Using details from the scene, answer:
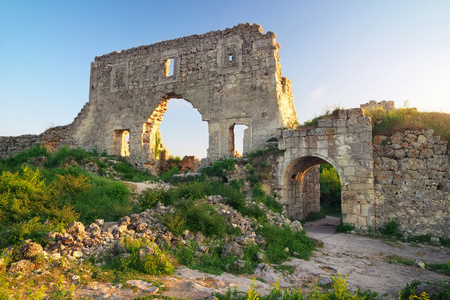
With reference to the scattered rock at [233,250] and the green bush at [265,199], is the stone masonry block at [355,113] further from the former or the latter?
the scattered rock at [233,250]

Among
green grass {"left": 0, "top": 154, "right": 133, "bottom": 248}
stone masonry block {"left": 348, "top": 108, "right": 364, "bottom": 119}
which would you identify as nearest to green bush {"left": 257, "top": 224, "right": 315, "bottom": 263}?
green grass {"left": 0, "top": 154, "right": 133, "bottom": 248}

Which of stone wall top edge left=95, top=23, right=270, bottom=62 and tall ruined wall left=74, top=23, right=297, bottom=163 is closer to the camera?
tall ruined wall left=74, top=23, right=297, bottom=163

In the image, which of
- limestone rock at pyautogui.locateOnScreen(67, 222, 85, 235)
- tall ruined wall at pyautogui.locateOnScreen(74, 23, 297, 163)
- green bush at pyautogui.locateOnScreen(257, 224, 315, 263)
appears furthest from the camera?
tall ruined wall at pyautogui.locateOnScreen(74, 23, 297, 163)

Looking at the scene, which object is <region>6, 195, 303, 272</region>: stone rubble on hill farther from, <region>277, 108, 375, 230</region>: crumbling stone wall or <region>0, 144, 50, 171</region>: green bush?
<region>0, 144, 50, 171</region>: green bush

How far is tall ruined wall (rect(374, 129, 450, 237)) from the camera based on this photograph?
367 inches

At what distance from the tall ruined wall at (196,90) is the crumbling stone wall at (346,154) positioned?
1.96m

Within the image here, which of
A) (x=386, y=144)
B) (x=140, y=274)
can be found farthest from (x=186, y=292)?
(x=386, y=144)

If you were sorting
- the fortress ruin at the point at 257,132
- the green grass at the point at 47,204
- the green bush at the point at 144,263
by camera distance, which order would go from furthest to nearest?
the fortress ruin at the point at 257,132, the green grass at the point at 47,204, the green bush at the point at 144,263

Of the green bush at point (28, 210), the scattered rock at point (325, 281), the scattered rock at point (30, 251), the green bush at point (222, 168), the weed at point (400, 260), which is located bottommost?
the weed at point (400, 260)

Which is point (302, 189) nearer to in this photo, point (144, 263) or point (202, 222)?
point (202, 222)

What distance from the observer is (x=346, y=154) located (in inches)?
408

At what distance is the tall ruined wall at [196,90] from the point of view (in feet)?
43.9

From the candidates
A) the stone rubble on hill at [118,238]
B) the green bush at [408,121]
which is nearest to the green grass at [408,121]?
the green bush at [408,121]

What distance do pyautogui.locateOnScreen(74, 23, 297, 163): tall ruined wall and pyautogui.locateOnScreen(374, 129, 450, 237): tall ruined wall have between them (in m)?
4.41
